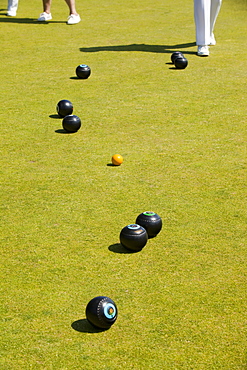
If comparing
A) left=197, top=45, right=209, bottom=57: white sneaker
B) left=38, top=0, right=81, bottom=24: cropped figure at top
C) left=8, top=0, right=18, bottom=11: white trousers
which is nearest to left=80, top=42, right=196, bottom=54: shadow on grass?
left=197, top=45, right=209, bottom=57: white sneaker

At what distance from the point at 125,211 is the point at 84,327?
1.63 m

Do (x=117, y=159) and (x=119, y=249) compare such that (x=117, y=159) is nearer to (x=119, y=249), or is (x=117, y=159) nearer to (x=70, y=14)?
(x=119, y=249)

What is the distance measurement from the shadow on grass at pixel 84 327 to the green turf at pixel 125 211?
0.01m

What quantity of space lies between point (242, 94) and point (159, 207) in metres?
3.94

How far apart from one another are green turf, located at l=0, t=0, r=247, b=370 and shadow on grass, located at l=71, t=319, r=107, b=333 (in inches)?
0.4

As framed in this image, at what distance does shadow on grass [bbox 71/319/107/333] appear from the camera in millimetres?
3545

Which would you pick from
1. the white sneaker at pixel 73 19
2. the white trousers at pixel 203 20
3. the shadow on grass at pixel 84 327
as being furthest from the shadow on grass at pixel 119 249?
the white sneaker at pixel 73 19

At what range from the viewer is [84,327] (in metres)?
3.57

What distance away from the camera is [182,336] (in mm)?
3473

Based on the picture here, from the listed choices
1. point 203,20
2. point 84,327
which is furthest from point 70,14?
point 84,327

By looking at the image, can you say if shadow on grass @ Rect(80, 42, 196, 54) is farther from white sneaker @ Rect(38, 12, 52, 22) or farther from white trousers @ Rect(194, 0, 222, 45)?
white sneaker @ Rect(38, 12, 52, 22)

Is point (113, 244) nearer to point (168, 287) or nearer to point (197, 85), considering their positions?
point (168, 287)

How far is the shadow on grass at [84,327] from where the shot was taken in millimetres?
3545

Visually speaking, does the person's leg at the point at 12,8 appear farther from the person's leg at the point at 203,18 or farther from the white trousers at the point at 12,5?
the person's leg at the point at 203,18
